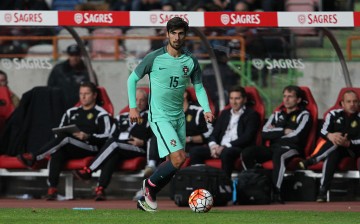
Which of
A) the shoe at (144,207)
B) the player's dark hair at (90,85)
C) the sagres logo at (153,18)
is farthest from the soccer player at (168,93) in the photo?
the player's dark hair at (90,85)

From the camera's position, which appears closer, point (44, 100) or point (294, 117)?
point (294, 117)

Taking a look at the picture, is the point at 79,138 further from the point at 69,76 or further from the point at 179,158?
the point at 179,158

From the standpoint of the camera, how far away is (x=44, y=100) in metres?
16.4

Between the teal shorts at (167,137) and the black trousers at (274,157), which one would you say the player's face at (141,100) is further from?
the teal shorts at (167,137)

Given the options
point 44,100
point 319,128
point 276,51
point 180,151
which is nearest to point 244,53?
point 276,51

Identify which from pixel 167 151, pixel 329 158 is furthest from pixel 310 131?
pixel 167 151

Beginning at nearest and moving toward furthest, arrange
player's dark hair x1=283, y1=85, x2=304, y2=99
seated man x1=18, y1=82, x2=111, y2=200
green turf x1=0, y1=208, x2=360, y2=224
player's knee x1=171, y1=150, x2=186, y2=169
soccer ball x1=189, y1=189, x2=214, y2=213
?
green turf x1=0, y1=208, x2=360, y2=224, player's knee x1=171, y1=150, x2=186, y2=169, soccer ball x1=189, y1=189, x2=214, y2=213, player's dark hair x1=283, y1=85, x2=304, y2=99, seated man x1=18, y1=82, x2=111, y2=200

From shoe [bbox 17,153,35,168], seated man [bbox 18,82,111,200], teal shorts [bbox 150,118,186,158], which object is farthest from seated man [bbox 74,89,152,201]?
teal shorts [bbox 150,118,186,158]

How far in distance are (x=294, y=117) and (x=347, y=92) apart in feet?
2.82

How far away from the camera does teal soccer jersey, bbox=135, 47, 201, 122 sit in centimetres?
1209

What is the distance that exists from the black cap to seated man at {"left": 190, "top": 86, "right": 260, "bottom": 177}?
2.54 metres

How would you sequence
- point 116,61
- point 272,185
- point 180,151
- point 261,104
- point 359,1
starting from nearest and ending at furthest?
point 180,151
point 272,185
point 261,104
point 116,61
point 359,1

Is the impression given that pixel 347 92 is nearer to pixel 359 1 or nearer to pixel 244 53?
pixel 244 53

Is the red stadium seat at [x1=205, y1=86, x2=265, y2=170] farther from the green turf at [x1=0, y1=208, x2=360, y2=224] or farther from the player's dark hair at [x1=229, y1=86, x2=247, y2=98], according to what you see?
the green turf at [x1=0, y1=208, x2=360, y2=224]
